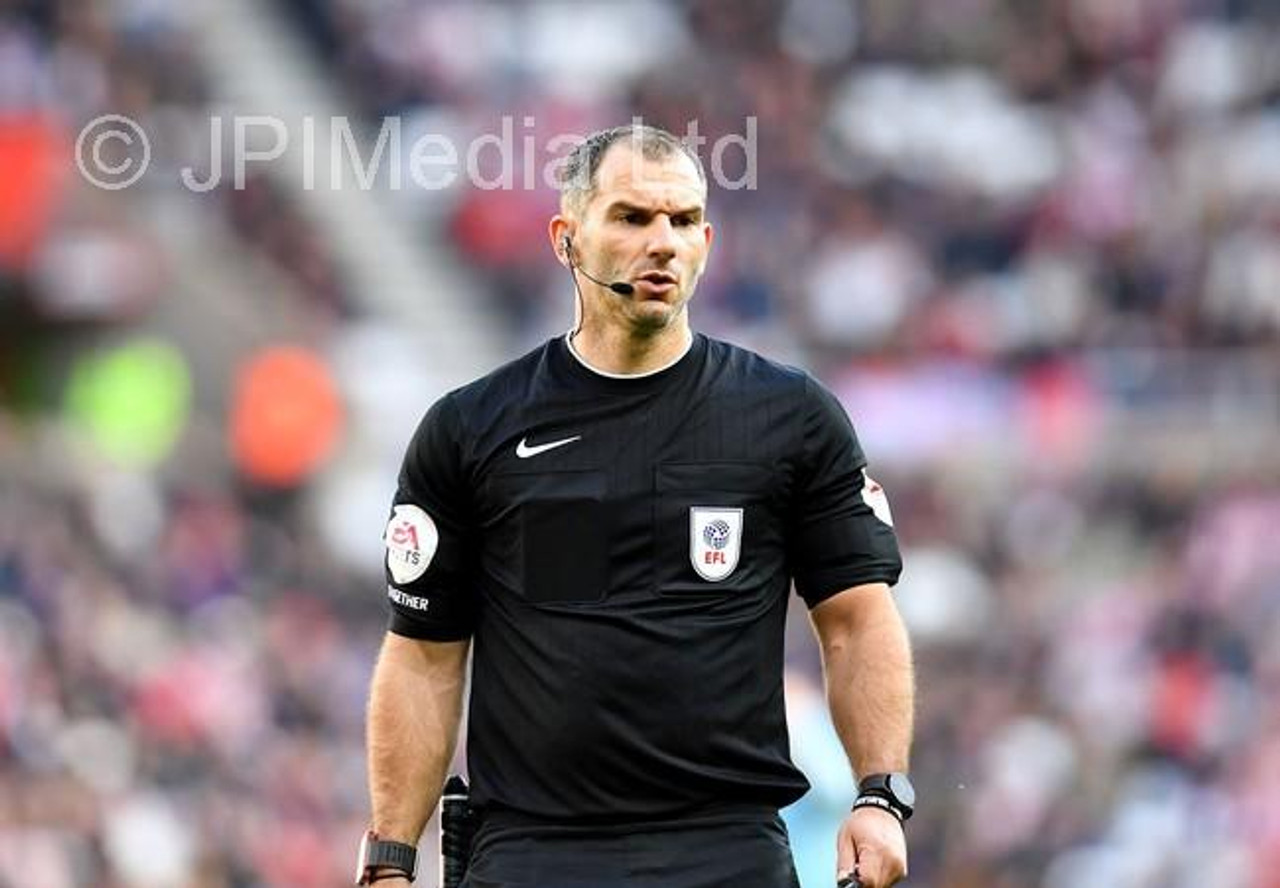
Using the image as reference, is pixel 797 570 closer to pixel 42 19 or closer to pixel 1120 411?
pixel 1120 411

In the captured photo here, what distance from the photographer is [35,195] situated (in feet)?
67.6

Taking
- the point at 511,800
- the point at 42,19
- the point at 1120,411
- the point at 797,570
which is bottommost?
the point at 511,800

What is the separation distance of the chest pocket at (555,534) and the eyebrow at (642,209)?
48 centimetres

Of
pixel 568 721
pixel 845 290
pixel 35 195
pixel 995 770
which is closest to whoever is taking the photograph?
pixel 568 721

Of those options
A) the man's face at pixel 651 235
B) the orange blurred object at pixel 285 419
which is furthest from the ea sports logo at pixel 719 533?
the orange blurred object at pixel 285 419

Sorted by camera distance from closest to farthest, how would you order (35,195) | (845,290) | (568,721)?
(568,721), (845,290), (35,195)

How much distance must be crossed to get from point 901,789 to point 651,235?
1.10 metres

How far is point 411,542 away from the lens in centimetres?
627

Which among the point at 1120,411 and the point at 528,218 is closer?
the point at 1120,411

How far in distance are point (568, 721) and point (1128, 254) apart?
44.2ft

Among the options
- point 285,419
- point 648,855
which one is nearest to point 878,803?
point 648,855

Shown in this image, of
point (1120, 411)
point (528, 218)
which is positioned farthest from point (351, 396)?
point (1120, 411)

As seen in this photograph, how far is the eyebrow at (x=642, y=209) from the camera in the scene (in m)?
6.09

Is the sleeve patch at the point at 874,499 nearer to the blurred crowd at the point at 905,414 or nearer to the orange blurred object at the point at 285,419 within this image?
the blurred crowd at the point at 905,414
